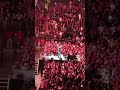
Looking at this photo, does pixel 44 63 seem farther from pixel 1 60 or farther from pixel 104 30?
pixel 104 30

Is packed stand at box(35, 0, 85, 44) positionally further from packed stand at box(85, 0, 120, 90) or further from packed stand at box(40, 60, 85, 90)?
packed stand at box(40, 60, 85, 90)

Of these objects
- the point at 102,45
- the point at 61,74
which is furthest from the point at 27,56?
the point at 102,45

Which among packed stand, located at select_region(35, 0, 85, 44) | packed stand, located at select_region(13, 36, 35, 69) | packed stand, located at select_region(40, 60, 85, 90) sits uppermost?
packed stand, located at select_region(35, 0, 85, 44)

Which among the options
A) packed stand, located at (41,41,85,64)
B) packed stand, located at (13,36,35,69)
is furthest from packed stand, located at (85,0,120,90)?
packed stand, located at (13,36,35,69)

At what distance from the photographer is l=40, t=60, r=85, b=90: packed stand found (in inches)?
Result: 155

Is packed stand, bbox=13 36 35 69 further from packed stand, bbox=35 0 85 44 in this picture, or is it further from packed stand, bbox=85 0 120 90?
packed stand, bbox=85 0 120 90

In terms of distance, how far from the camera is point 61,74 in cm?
397

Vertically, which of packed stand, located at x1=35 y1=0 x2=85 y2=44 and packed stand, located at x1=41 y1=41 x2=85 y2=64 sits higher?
packed stand, located at x1=35 y1=0 x2=85 y2=44

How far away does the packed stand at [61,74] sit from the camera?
3939 millimetres

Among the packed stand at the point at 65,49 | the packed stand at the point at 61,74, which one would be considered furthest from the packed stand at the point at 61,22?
the packed stand at the point at 61,74

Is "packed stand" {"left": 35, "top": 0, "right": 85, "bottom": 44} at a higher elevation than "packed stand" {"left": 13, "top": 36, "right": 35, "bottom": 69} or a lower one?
higher

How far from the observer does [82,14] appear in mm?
3938

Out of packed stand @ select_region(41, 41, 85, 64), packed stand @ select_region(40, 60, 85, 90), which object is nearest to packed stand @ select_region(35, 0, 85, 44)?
packed stand @ select_region(41, 41, 85, 64)

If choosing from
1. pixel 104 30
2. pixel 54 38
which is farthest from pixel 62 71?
pixel 104 30
